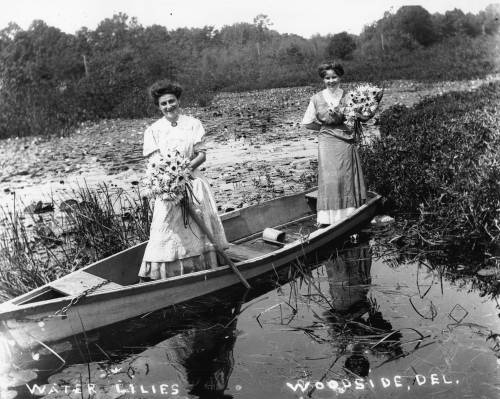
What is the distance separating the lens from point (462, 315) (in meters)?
4.94

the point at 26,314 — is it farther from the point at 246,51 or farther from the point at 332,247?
the point at 246,51

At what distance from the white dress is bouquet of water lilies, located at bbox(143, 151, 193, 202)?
22cm

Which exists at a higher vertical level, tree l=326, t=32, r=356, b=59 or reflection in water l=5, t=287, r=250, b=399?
tree l=326, t=32, r=356, b=59

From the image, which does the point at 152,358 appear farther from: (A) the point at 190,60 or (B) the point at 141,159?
(A) the point at 190,60

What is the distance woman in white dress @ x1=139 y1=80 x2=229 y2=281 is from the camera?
5.13 meters

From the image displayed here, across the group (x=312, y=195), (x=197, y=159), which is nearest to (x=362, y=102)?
(x=312, y=195)

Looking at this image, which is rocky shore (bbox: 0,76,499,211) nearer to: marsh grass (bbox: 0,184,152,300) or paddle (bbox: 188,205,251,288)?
marsh grass (bbox: 0,184,152,300)

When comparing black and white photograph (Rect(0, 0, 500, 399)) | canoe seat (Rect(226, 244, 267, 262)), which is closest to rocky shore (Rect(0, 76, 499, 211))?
black and white photograph (Rect(0, 0, 500, 399))

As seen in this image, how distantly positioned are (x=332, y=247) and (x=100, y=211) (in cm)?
288

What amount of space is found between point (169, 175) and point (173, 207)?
19.2 inches

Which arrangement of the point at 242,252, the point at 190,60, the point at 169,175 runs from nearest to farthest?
the point at 169,175
the point at 242,252
the point at 190,60

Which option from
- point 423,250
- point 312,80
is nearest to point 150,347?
point 423,250

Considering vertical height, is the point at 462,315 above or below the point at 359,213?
below

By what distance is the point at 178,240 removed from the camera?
5.21m
